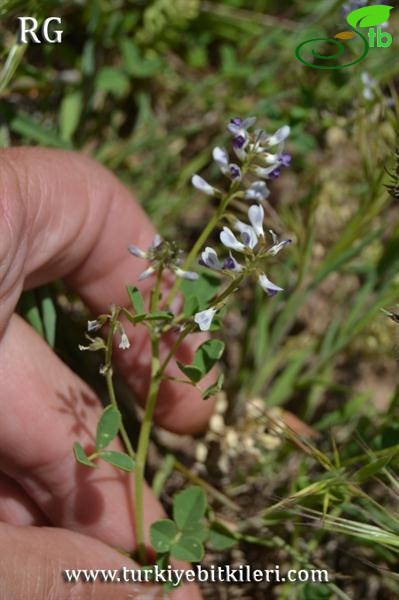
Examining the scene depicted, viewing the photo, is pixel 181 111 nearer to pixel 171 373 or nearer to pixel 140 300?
pixel 171 373

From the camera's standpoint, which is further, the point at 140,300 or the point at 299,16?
the point at 299,16

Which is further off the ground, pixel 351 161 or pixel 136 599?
pixel 351 161

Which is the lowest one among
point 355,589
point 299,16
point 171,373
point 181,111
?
point 355,589

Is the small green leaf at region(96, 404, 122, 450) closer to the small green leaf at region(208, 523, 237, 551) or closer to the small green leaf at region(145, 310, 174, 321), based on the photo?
the small green leaf at region(145, 310, 174, 321)

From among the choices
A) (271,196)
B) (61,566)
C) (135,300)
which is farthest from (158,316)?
(271,196)

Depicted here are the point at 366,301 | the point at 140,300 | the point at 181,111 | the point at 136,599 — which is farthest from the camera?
the point at 181,111

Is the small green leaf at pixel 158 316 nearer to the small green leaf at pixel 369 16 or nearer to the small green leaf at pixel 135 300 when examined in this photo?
the small green leaf at pixel 135 300

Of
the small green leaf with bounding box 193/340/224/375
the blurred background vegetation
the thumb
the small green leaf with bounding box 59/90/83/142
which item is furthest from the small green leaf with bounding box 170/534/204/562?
the small green leaf with bounding box 59/90/83/142

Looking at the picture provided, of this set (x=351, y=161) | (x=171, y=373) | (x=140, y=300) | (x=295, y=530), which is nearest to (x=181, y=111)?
(x=351, y=161)
